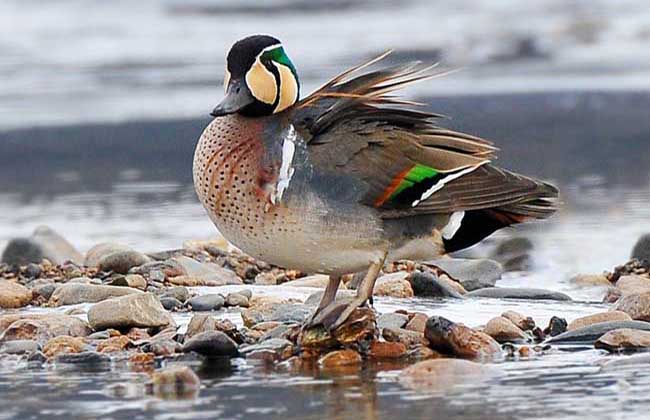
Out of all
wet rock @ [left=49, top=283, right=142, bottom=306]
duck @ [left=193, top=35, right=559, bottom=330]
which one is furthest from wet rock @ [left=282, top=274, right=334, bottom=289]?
duck @ [left=193, top=35, right=559, bottom=330]

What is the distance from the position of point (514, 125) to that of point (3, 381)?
11.1 meters

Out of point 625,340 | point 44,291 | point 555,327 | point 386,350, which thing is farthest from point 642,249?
point 44,291

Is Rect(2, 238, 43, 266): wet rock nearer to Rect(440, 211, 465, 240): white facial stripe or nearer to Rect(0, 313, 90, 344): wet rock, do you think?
Rect(0, 313, 90, 344): wet rock

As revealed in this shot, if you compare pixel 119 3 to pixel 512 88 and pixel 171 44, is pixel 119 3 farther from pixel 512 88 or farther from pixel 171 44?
pixel 512 88

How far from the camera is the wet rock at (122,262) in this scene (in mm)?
8508

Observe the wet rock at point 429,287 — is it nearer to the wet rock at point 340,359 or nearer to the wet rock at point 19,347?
the wet rock at point 340,359

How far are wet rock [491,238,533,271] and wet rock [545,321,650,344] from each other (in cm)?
322

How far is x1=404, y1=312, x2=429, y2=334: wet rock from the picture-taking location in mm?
6570

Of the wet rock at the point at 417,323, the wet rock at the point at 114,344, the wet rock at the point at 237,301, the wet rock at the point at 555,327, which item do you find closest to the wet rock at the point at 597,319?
the wet rock at the point at 555,327

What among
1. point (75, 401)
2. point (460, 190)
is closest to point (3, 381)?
point (75, 401)

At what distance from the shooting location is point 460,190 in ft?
21.2

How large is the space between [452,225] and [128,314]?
4.47 feet

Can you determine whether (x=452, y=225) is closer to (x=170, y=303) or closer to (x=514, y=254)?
(x=170, y=303)

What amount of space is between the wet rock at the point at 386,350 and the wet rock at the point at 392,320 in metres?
0.24
